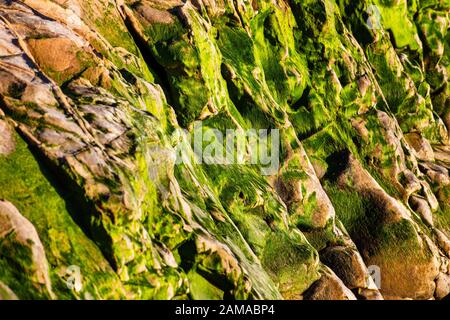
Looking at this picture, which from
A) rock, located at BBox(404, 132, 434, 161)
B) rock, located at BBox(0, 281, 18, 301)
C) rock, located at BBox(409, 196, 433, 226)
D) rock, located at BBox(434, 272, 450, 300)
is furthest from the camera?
rock, located at BBox(404, 132, 434, 161)

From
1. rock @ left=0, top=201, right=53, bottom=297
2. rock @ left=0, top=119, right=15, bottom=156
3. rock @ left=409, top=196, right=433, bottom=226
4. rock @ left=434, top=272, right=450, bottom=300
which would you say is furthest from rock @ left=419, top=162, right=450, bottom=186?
rock @ left=0, top=201, right=53, bottom=297

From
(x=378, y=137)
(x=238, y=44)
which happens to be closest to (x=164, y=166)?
(x=238, y=44)

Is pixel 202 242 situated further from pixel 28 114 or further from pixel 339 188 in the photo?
pixel 339 188

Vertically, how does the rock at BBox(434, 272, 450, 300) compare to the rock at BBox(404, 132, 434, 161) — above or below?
below

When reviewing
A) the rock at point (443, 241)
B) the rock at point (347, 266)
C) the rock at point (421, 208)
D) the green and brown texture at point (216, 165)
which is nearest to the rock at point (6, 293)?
the green and brown texture at point (216, 165)

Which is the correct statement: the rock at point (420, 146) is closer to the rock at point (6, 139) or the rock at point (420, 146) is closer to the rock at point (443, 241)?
the rock at point (443, 241)

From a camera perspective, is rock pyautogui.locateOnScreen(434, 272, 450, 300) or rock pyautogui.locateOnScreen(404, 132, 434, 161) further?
rock pyautogui.locateOnScreen(404, 132, 434, 161)

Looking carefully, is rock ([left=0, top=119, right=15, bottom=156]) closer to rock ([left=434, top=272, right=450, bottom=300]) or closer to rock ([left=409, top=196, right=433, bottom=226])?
rock ([left=434, top=272, right=450, bottom=300])
